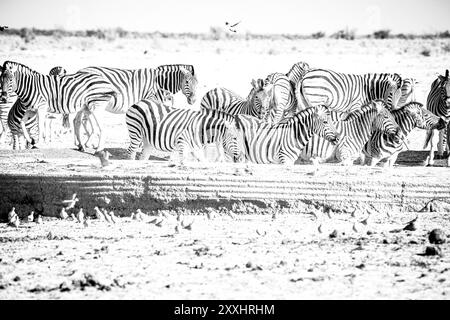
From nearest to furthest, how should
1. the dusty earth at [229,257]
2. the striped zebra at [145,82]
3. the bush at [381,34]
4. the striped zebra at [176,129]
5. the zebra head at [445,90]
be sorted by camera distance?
the dusty earth at [229,257]
the striped zebra at [176,129]
the zebra head at [445,90]
the striped zebra at [145,82]
the bush at [381,34]

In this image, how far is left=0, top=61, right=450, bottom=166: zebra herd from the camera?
34.8ft

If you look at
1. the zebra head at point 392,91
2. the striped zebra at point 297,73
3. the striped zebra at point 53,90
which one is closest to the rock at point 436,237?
the striped zebra at point 53,90

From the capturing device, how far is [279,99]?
14.1 metres

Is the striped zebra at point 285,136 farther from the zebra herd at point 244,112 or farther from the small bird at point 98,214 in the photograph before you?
the small bird at point 98,214

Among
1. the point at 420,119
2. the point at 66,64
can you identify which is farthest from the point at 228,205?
the point at 66,64

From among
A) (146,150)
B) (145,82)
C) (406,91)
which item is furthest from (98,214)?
(406,91)

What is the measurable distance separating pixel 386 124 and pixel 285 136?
1.34 metres

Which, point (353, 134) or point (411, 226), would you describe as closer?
point (411, 226)

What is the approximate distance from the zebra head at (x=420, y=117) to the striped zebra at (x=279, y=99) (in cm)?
202

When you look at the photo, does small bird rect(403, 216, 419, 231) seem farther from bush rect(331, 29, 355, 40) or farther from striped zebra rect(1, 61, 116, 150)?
bush rect(331, 29, 355, 40)

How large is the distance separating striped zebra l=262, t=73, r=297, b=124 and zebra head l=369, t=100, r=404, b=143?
181 centimetres

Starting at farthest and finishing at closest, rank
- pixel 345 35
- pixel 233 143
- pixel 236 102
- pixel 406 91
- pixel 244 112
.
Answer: pixel 345 35 → pixel 406 91 → pixel 236 102 → pixel 244 112 → pixel 233 143

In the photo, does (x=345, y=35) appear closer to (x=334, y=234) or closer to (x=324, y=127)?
(x=324, y=127)

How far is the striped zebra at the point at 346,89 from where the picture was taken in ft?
50.1
